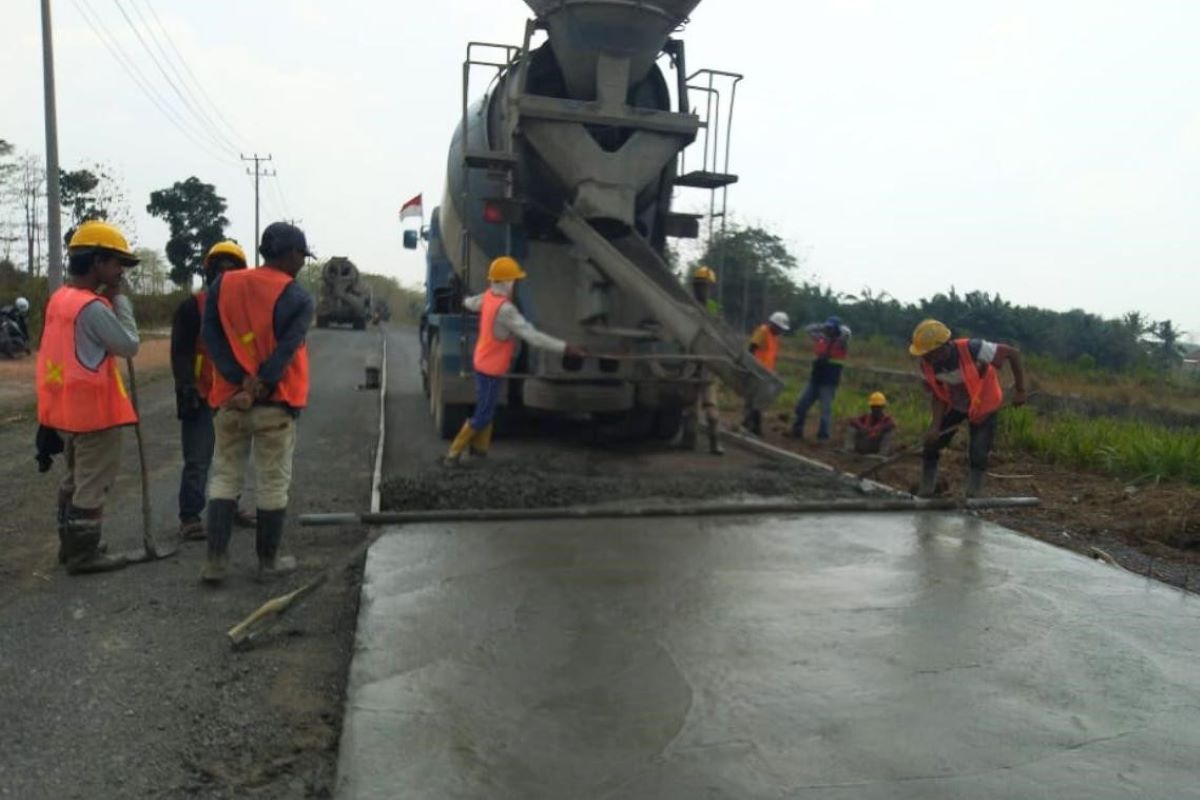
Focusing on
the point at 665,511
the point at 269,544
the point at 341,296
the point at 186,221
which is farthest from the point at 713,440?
the point at 186,221

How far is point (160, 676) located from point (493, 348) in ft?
12.3

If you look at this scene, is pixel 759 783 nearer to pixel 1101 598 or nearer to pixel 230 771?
pixel 230 771

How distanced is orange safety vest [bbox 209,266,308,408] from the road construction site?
1.02m

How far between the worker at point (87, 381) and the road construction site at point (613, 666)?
0.89 ft

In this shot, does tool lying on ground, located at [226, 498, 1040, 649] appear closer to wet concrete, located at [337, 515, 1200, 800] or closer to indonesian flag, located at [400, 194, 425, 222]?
wet concrete, located at [337, 515, 1200, 800]

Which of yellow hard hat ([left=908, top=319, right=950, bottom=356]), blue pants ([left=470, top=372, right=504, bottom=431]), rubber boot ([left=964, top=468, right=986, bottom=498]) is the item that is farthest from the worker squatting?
rubber boot ([left=964, top=468, right=986, bottom=498])

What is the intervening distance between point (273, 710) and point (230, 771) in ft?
1.32

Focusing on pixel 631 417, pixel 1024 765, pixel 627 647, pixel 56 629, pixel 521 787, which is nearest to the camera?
pixel 521 787

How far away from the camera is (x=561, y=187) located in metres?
7.56

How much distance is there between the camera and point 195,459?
5645mm

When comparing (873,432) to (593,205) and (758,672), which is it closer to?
(593,205)

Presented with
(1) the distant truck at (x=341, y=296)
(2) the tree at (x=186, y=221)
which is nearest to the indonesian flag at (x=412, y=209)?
(1) the distant truck at (x=341, y=296)

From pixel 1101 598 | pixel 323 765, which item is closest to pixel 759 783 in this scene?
pixel 323 765

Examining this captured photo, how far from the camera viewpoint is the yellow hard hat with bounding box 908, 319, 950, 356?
6422 mm
